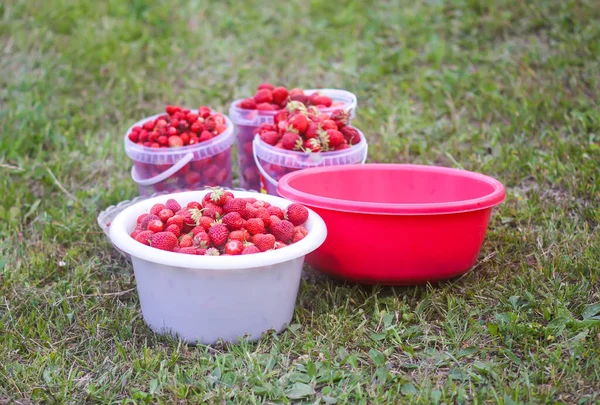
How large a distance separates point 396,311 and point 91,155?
192 cm

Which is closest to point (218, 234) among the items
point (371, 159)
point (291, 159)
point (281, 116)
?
point (291, 159)

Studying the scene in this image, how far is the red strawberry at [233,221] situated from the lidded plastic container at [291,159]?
0.50m

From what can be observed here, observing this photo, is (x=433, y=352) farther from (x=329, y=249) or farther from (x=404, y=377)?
(x=329, y=249)

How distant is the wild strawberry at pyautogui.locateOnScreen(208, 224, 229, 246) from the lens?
1.92 metres

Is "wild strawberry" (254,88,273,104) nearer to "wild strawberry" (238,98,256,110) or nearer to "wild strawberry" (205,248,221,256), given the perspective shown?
"wild strawberry" (238,98,256,110)

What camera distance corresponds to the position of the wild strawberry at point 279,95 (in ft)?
9.36

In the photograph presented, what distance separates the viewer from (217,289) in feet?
6.06

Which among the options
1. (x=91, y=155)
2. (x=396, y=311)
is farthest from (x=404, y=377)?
(x=91, y=155)

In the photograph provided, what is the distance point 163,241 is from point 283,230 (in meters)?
0.34

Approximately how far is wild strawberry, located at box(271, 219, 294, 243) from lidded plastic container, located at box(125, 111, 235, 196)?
726 millimetres

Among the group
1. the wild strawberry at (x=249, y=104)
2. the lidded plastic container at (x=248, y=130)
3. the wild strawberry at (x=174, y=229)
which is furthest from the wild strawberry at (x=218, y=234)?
the wild strawberry at (x=249, y=104)

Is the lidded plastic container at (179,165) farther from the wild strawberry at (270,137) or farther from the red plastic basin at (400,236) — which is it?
the red plastic basin at (400,236)

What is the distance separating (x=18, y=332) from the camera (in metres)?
2.02

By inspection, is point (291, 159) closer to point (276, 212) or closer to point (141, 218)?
point (276, 212)
